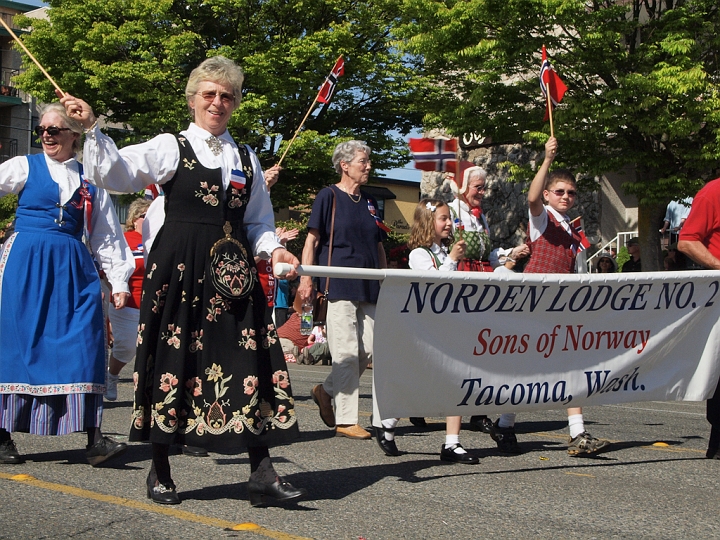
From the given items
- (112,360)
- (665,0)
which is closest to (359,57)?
(665,0)

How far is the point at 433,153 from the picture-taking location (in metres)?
9.58

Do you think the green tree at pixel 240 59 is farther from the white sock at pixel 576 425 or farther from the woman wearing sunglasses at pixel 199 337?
the woman wearing sunglasses at pixel 199 337

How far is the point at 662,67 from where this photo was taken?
18391 mm

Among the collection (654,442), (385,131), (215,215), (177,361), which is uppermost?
(385,131)

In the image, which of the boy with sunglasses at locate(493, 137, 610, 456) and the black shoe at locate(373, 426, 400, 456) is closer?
the black shoe at locate(373, 426, 400, 456)

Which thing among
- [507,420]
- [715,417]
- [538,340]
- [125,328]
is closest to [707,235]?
[715,417]

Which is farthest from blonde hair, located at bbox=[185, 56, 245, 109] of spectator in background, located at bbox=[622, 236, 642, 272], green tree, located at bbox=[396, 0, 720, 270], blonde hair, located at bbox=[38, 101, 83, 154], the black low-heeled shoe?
spectator in background, located at bbox=[622, 236, 642, 272]

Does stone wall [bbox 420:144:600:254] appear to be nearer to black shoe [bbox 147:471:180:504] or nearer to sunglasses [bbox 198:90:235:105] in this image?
sunglasses [bbox 198:90:235:105]

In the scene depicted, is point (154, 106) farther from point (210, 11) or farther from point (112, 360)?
point (112, 360)

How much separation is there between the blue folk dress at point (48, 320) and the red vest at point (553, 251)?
2797mm

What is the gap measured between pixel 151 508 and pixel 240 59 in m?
25.2

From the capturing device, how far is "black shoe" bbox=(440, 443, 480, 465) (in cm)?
570

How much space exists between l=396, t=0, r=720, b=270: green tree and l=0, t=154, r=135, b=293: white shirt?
1388 cm

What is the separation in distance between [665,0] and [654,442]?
15155 millimetres
